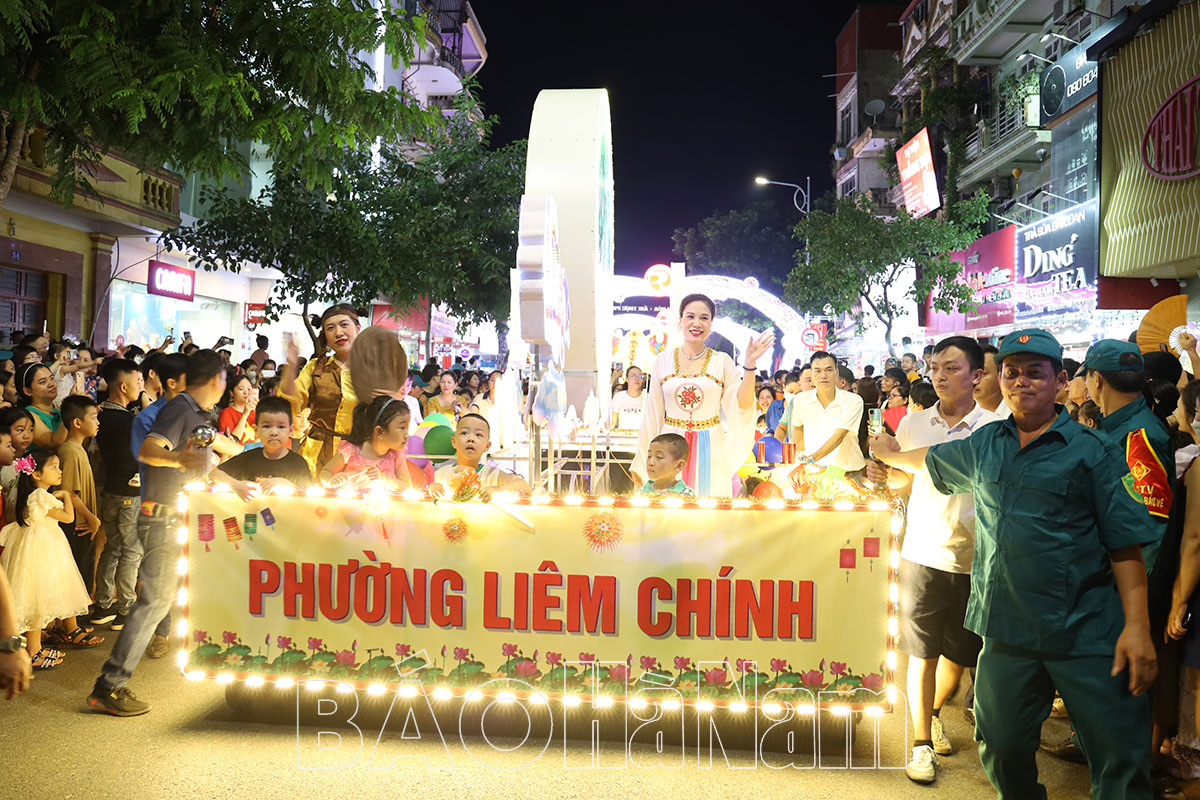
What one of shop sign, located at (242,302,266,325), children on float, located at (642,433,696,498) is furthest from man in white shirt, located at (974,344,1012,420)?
shop sign, located at (242,302,266,325)

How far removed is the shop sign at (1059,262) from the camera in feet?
60.0

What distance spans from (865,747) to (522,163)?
54.1 ft

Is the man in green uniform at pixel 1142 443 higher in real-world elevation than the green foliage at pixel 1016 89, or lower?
lower

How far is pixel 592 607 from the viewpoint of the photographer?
4355mm

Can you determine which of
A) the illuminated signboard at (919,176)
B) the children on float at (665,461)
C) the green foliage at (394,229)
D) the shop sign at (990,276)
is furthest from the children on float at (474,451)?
the illuminated signboard at (919,176)

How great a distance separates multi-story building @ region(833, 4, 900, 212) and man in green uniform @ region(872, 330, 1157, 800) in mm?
42814

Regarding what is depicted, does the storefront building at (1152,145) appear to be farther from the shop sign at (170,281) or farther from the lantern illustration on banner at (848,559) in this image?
the shop sign at (170,281)

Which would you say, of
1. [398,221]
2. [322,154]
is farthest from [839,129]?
[322,154]

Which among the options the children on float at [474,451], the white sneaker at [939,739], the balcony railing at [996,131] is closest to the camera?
the white sneaker at [939,739]

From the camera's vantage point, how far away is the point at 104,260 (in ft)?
54.3

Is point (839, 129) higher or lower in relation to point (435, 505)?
higher

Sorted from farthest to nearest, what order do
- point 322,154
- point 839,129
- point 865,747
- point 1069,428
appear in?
point 839,129
point 322,154
point 865,747
point 1069,428

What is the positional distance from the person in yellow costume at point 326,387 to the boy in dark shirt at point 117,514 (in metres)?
1.31

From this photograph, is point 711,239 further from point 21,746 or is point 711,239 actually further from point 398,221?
point 21,746
